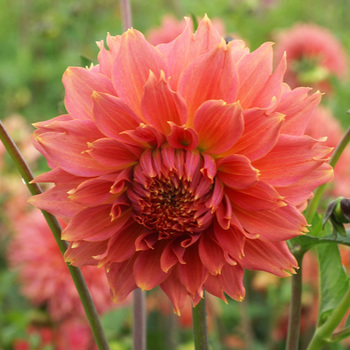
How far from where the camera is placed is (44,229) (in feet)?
4.35

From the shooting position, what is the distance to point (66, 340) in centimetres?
140

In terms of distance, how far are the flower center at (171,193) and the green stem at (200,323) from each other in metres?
0.09

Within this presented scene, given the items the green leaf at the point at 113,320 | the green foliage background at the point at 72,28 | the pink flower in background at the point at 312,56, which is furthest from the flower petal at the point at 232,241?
the pink flower in background at the point at 312,56

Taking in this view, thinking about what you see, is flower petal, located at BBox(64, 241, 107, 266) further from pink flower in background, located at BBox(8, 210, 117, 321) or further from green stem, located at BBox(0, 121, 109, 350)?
pink flower in background, located at BBox(8, 210, 117, 321)

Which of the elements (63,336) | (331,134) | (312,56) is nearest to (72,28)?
(312,56)

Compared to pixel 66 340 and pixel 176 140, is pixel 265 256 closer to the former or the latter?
pixel 176 140

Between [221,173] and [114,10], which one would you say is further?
[114,10]

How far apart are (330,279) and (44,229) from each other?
2.47 ft

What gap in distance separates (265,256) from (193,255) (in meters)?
0.08

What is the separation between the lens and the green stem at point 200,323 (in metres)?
0.63

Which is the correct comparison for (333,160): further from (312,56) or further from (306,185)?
(312,56)

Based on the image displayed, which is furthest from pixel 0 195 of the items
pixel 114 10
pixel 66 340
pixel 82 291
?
pixel 114 10

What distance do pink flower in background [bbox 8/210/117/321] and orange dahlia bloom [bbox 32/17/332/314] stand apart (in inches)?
27.0

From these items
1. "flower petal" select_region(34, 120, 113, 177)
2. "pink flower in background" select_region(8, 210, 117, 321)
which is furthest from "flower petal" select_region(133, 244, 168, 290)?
"pink flower in background" select_region(8, 210, 117, 321)
